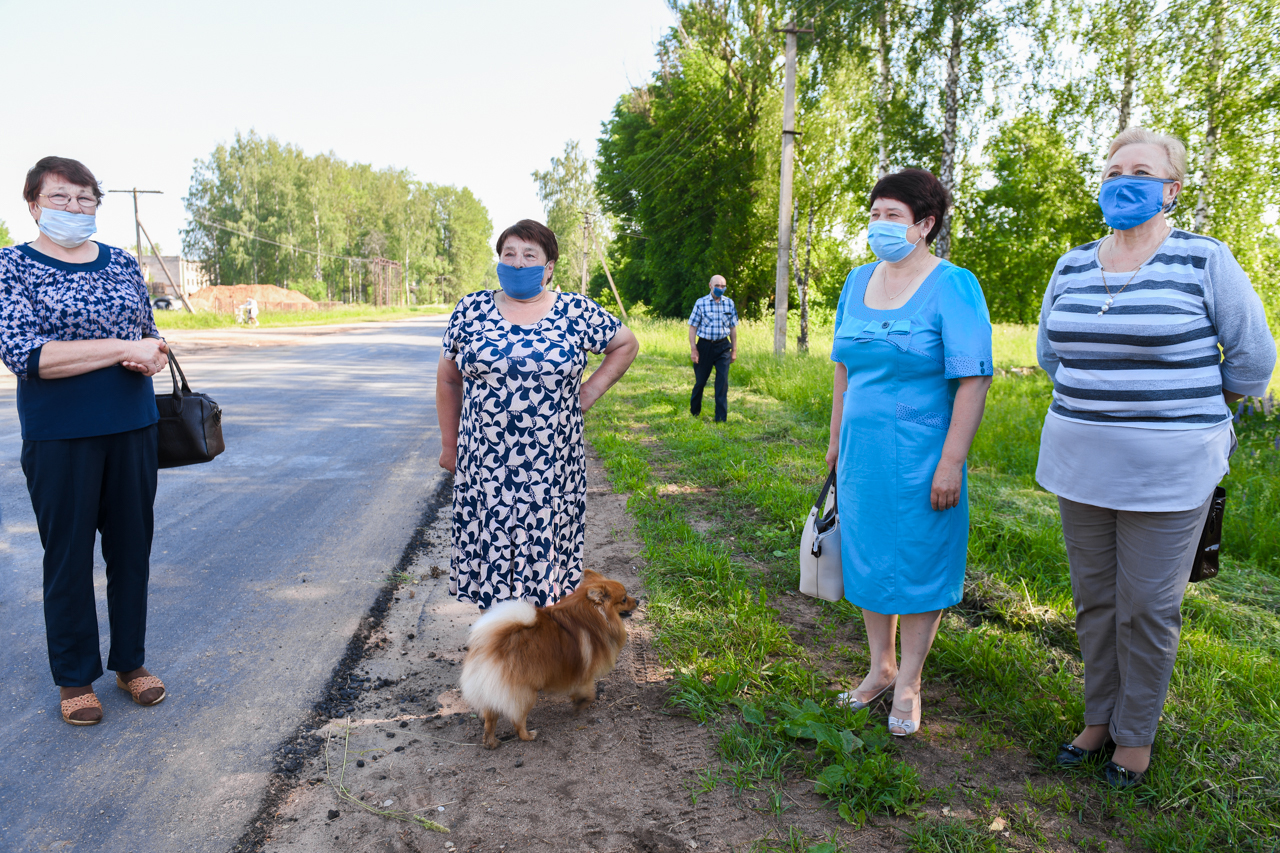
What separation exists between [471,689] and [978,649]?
88.1 inches

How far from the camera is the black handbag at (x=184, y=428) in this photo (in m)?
3.27

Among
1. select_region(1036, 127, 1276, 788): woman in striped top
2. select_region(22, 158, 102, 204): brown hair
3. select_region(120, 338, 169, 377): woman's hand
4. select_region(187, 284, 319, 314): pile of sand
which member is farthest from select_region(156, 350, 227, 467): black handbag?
select_region(187, 284, 319, 314): pile of sand

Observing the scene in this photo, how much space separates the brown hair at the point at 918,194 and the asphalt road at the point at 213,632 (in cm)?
305

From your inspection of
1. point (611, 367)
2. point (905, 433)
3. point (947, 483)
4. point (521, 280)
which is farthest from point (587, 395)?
point (947, 483)

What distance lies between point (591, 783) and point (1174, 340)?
243cm

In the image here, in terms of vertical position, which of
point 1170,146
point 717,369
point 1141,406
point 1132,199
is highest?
point 1170,146

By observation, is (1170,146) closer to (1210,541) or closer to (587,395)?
(1210,541)

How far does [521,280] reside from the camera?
297cm

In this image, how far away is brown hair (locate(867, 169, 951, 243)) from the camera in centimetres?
265

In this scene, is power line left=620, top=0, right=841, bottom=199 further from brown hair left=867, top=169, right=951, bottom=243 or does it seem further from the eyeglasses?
the eyeglasses

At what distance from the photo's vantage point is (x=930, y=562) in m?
2.76

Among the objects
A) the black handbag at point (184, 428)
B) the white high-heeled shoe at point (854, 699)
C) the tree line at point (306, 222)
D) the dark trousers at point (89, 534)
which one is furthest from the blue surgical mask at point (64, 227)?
the tree line at point (306, 222)

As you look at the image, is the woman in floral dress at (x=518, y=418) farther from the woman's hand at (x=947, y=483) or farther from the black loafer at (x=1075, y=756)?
the black loafer at (x=1075, y=756)

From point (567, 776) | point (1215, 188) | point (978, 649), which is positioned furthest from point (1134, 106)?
point (567, 776)
